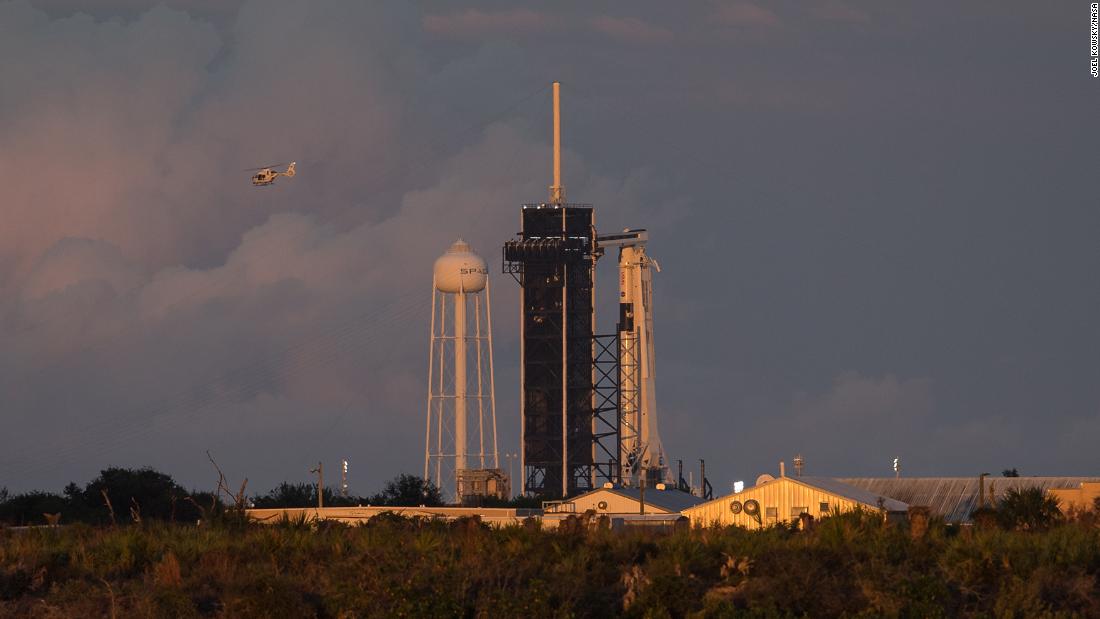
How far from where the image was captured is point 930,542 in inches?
1797

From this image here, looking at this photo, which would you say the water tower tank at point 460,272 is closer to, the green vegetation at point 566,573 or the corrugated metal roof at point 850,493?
the corrugated metal roof at point 850,493

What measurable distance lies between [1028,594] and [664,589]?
27.9ft

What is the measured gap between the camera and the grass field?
4194 cm

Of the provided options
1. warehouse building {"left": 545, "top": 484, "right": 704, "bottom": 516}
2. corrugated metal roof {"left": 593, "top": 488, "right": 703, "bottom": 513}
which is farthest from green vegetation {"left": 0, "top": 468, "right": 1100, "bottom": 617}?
corrugated metal roof {"left": 593, "top": 488, "right": 703, "bottom": 513}

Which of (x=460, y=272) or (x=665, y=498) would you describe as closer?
(x=665, y=498)

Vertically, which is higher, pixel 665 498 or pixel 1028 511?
pixel 665 498

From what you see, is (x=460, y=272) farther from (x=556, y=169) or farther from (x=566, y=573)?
(x=566, y=573)

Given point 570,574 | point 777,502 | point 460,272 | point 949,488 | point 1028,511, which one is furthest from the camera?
point 460,272

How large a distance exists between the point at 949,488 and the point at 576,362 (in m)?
43.6

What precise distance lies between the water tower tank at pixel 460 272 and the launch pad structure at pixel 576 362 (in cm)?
396

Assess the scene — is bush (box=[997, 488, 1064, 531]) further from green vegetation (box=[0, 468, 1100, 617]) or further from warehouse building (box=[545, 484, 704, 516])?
warehouse building (box=[545, 484, 704, 516])

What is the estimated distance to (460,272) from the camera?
136 metres

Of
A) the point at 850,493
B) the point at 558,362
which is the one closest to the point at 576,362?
the point at 558,362

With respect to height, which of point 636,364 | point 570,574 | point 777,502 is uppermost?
point 636,364
